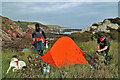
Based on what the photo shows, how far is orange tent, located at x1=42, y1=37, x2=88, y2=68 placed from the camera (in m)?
5.59

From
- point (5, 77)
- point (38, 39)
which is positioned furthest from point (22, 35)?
point (5, 77)

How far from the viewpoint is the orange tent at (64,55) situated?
18.3ft

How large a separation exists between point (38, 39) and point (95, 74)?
3.41 m

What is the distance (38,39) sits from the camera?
21.3 ft

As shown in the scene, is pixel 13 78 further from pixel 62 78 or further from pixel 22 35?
pixel 22 35

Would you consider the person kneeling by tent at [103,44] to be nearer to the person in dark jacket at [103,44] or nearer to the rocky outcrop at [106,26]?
the person in dark jacket at [103,44]

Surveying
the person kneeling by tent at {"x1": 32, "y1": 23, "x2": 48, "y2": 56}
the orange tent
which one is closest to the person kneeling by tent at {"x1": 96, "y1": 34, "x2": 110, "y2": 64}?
the orange tent

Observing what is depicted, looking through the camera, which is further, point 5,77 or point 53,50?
point 53,50

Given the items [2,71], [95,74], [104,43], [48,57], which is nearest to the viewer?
[95,74]

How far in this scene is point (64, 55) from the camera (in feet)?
18.7

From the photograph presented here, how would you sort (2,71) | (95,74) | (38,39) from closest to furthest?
(95,74)
(2,71)
(38,39)

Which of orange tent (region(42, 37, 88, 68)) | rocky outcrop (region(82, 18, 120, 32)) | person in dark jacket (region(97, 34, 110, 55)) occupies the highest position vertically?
rocky outcrop (region(82, 18, 120, 32))

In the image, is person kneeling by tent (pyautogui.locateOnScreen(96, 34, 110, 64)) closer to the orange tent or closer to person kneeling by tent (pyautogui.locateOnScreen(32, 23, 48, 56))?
the orange tent

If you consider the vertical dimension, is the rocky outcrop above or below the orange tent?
above
